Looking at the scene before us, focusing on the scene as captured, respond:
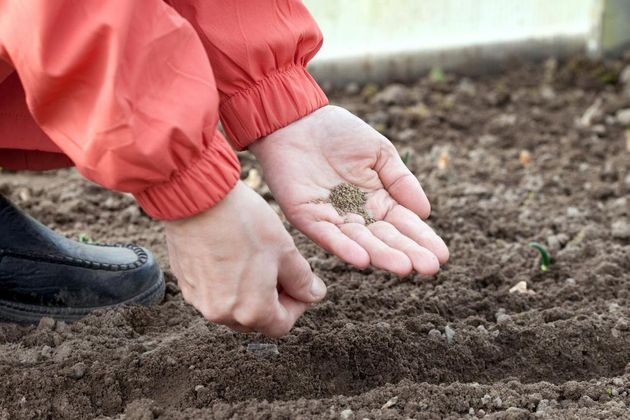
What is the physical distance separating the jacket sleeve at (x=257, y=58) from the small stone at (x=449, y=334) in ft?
1.71

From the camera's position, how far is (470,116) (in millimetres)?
3307

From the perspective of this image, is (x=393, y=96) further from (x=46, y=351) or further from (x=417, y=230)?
(x=46, y=351)

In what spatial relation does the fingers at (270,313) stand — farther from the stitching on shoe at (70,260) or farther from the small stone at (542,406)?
the stitching on shoe at (70,260)

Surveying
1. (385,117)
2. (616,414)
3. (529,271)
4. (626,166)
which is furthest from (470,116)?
(616,414)

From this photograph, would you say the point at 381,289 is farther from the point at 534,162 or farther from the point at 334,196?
the point at 534,162

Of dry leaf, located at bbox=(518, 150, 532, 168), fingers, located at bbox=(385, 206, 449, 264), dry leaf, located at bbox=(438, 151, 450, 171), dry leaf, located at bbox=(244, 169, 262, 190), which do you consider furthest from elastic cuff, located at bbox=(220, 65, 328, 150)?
dry leaf, located at bbox=(518, 150, 532, 168)

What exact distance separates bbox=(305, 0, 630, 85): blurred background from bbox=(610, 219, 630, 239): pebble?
4.51 feet

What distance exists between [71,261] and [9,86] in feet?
1.31

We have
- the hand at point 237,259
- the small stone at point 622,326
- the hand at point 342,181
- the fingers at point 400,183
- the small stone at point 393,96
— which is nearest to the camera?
the hand at point 237,259

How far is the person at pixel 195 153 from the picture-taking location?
4.26 feet

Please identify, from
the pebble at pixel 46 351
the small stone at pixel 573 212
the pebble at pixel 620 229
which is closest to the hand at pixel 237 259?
the pebble at pixel 46 351

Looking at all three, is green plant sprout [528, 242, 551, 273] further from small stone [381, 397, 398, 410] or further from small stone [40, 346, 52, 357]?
small stone [40, 346, 52, 357]

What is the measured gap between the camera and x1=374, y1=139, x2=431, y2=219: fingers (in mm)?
1764

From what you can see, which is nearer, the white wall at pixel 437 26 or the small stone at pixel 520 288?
the small stone at pixel 520 288
